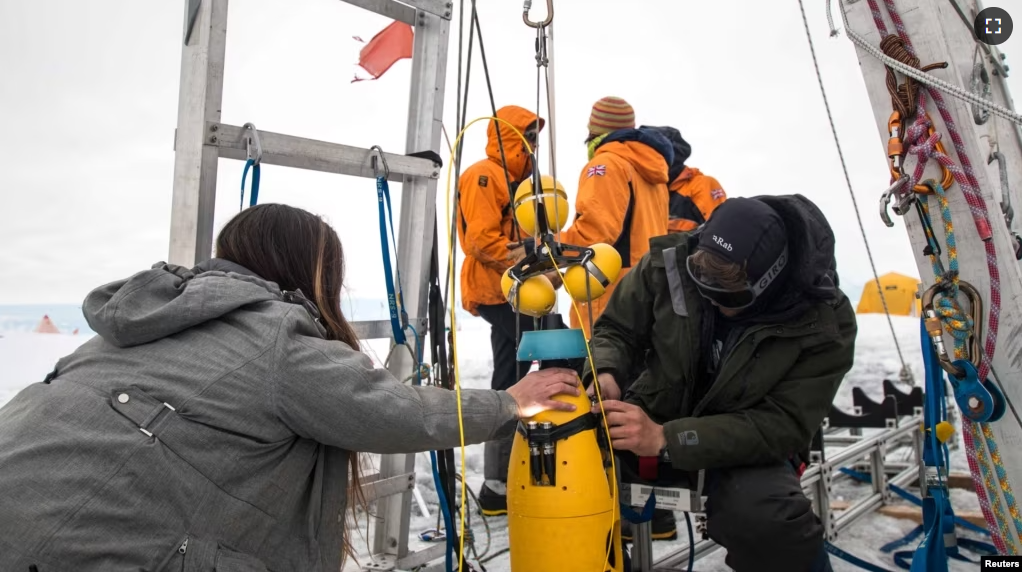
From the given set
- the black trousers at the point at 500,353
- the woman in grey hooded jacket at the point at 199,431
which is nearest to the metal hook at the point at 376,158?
the woman in grey hooded jacket at the point at 199,431

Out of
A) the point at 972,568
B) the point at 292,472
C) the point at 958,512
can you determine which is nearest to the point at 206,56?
the point at 292,472

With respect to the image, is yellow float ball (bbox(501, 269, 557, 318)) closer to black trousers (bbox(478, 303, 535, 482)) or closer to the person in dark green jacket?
the person in dark green jacket

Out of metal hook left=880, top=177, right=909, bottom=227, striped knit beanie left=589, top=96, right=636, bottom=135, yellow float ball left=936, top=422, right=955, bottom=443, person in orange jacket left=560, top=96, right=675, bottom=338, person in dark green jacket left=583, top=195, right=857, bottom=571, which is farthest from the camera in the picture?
striped knit beanie left=589, top=96, right=636, bottom=135

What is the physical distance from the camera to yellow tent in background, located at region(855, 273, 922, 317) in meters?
9.45

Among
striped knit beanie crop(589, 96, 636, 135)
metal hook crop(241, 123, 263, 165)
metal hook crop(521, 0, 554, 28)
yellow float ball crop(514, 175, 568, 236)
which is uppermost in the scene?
striped knit beanie crop(589, 96, 636, 135)

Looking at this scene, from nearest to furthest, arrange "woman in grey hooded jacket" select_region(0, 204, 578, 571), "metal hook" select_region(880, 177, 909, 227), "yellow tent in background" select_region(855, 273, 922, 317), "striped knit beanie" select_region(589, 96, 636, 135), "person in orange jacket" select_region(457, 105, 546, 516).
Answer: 1. "woman in grey hooded jacket" select_region(0, 204, 578, 571)
2. "metal hook" select_region(880, 177, 909, 227)
3. "person in orange jacket" select_region(457, 105, 546, 516)
4. "striped knit beanie" select_region(589, 96, 636, 135)
5. "yellow tent in background" select_region(855, 273, 922, 317)

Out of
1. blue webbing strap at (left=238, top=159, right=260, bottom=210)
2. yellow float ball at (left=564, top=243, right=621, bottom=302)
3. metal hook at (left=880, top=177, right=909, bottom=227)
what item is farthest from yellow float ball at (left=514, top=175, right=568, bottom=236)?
metal hook at (left=880, top=177, right=909, bottom=227)

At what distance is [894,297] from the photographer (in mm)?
9625

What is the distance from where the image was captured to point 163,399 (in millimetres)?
1167

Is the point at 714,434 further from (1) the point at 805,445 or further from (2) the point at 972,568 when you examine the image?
(2) the point at 972,568

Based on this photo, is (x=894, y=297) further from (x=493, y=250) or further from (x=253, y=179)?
(x=253, y=179)

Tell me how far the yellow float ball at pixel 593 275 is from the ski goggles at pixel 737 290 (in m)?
0.35

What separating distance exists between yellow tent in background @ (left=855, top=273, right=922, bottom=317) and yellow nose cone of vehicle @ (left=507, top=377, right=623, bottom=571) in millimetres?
9134

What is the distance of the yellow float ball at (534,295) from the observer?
1623mm
